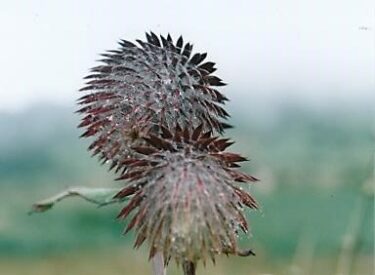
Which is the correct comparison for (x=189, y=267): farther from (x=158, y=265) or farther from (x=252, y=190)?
(x=252, y=190)

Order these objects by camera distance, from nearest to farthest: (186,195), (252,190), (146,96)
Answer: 1. (186,195)
2. (146,96)
3. (252,190)

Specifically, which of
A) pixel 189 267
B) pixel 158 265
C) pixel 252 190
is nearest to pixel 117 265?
pixel 252 190

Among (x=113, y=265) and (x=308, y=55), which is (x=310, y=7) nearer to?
(x=308, y=55)

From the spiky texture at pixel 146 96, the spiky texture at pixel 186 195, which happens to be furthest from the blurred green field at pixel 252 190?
the spiky texture at pixel 186 195

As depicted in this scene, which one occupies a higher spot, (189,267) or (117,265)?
(189,267)

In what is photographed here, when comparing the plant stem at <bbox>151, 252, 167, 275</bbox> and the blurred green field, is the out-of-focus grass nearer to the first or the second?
→ the blurred green field

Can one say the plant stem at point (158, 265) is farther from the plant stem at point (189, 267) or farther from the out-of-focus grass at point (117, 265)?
the out-of-focus grass at point (117, 265)

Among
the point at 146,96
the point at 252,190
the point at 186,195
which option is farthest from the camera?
the point at 252,190

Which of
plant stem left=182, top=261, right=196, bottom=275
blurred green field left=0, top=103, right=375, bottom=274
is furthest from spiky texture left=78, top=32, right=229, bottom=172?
blurred green field left=0, top=103, right=375, bottom=274
